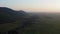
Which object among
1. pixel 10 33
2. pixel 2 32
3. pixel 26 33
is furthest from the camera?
pixel 26 33

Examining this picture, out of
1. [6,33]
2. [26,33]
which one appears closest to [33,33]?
[26,33]

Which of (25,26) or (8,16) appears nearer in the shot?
(25,26)

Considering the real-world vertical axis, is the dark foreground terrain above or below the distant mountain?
below

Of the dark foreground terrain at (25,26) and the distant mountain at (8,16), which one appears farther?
the distant mountain at (8,16)

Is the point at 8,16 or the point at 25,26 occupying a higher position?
the point at 8,16

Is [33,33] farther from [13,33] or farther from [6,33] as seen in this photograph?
[6,33]

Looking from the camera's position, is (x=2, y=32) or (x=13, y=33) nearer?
(x=2, y=32)

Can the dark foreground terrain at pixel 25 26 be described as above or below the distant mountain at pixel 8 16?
below

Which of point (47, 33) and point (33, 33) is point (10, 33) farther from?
point (47, 33)

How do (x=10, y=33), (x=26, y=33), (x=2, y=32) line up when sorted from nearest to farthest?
1. (x=2, y=32)
2. (x=10, y=33)
3. (x=26, y=33)

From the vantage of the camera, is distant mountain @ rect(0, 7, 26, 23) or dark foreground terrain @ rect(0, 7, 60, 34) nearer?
dark foreground terrain @ rect(0, 7, 60, 34)
